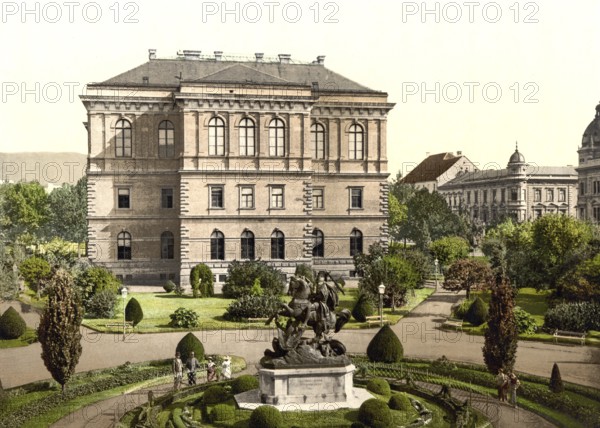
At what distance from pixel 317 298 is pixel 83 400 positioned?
9.24m

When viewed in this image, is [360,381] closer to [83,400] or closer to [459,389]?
[459,389]

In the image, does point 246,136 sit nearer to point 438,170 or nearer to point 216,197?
point 216,197

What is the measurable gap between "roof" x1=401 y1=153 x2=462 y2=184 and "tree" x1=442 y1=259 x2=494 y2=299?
48.8 meters

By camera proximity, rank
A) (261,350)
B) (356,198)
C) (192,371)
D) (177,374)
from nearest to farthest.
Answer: (177,374)
(192,371)
(261,350)
(356,198)

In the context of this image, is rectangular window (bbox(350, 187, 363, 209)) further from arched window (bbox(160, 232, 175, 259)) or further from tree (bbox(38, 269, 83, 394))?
tree (bbox(38, 269, 83, 394))

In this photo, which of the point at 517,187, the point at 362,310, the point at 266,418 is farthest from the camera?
the point at 517,187

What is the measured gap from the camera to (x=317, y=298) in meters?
21.9

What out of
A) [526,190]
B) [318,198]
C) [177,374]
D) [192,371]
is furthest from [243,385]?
[526,190]

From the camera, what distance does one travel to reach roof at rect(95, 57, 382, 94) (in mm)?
52062

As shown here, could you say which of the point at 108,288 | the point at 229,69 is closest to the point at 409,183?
the point at 229,69

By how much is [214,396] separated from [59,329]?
20.3 ft

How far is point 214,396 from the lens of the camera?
22.2 metres

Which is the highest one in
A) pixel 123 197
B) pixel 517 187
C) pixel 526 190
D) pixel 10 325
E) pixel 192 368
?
A: pixel 517 187

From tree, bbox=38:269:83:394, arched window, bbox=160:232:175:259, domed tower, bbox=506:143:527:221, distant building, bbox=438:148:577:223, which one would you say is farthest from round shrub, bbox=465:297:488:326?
domed tower, bbox=506:143:527:221
